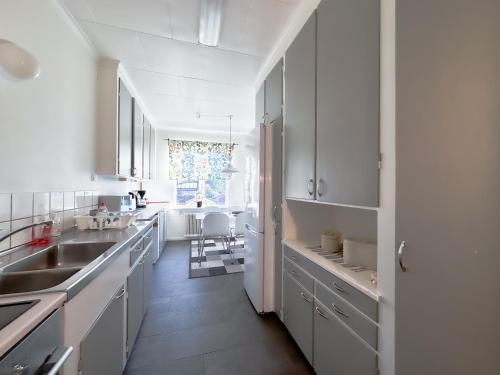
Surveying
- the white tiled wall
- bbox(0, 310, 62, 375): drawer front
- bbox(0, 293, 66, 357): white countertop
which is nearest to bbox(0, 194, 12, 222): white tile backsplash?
the white tiled wall

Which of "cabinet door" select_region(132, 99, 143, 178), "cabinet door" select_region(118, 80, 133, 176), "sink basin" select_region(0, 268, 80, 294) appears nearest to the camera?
"sink basin" select_region(0, 268, 80, 294)

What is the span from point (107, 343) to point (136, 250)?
0.68m

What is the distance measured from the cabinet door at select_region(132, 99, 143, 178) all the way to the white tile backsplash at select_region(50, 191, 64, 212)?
1264 mm

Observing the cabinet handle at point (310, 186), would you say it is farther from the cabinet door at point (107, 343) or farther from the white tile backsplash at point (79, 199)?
the white tile backsplash at point (79, 199)

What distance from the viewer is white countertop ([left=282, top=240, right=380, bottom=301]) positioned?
98cm

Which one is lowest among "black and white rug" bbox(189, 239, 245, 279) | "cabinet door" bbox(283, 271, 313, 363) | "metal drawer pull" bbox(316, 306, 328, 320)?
"black and white rug" bbox(189, 239, 245, 279)

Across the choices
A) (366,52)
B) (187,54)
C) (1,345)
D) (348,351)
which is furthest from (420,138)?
(187,54)

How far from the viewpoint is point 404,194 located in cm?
85

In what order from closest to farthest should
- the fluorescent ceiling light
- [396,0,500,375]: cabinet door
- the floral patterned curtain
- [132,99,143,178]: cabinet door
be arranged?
[396,0,500,375]: cabinet door → the fluorescent ceiling light → [132,99,143,178]: cabinet door → the floral patterned curtain

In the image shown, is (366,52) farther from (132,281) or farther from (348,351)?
(132,281)

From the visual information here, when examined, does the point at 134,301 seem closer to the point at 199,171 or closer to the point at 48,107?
the point at 48,107

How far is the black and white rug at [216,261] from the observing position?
3.16m

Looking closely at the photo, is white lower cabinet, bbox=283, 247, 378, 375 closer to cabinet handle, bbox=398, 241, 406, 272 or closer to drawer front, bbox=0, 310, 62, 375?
cabinet handle, bbox=398, 241, 406, 272

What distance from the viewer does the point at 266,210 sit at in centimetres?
204
